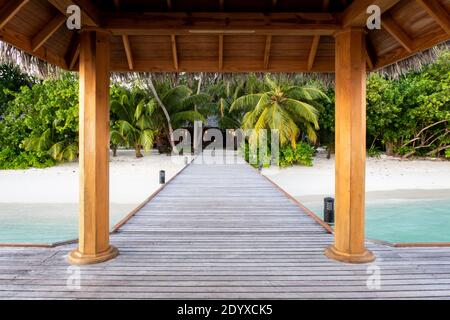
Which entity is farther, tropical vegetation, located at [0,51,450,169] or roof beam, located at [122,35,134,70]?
tropical vegetation, located at [0,51,450,169]

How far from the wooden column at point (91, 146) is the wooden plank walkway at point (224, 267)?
22cm

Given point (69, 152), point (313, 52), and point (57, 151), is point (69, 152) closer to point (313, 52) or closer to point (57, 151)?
point (57, 151)

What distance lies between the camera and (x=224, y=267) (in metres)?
2.96

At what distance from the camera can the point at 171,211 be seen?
524 centimetres

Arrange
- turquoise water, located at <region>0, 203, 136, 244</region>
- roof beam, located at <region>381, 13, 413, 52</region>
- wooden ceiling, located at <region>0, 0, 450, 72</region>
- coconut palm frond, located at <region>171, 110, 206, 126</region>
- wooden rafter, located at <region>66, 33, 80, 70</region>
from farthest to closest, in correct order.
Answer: coconut palm frond, located at <region>171, 110, 206, 126</region> → turquoise water, located at <region>0, 203, 136, 244</region> → wooden rafter, located at <region>66, 33, 80, 70</region> → roof beam, located at <region>381, 13, 413, 52</region> → wooden ceiling, located at <region>0, 0, 450, 72</region>

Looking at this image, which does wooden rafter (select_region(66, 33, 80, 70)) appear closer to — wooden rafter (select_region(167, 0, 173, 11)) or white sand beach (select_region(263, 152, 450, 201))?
wooden rafter (select_region(167, 0, 173, 11))

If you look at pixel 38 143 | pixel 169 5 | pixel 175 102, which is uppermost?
pixel 175 102

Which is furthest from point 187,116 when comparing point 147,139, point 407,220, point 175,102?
point 407,220

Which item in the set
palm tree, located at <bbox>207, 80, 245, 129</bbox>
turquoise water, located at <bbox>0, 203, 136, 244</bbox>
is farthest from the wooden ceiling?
palm tree, located at <bbox>207, 80, 245, 129</bbox>

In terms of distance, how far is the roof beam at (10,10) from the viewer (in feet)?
8.09

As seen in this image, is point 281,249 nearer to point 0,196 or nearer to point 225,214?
point 225,214

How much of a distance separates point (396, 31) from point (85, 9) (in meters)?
2.79

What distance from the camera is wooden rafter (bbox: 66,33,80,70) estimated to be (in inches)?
138
